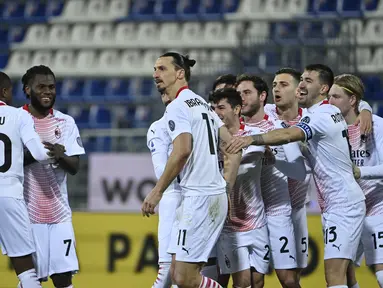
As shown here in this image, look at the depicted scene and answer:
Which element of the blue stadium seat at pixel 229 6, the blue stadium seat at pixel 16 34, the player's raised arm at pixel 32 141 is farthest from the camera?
the blue stadium seat at pixel 16 34

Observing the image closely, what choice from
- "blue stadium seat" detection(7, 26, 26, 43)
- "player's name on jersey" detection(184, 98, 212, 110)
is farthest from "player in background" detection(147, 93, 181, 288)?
"blue stadium seat" detection(7, 26, 26, 43)

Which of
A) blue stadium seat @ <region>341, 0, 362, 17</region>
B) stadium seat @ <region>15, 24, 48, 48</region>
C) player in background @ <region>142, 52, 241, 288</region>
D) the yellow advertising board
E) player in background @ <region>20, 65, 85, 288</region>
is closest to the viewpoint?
player in background @ <region>142, 52, 241, 288</region>

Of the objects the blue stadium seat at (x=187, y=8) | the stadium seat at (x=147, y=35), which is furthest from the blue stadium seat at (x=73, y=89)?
the blue stadium seat at (x=187, y=8)

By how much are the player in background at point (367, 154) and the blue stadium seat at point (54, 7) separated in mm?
12734

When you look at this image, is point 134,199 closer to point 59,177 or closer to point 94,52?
point 59,177

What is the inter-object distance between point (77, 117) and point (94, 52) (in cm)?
182

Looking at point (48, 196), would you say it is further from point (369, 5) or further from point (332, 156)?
point (369, 5)

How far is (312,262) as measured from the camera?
9.94 meters

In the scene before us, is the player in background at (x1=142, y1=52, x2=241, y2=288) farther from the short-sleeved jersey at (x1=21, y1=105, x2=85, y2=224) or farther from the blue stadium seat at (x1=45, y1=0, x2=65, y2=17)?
the blue stadium seat at (x1=45, y1=0, x2=65, y2=17)

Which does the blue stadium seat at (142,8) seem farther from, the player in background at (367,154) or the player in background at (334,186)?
the player in background at (334,186)

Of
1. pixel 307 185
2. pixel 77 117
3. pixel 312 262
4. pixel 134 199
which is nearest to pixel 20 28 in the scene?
pixel 77 117

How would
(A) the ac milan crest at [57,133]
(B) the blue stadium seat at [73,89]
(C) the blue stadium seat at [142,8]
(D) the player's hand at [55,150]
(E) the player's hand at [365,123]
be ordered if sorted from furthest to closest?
(C) the blue stadium seat at [142,8] → (B) the blue stadium seat at [73,89] → (E) the player's hand at [365,123] → (A) the ac milan crest at [57,133] → (D) the player's hand at [55,150]

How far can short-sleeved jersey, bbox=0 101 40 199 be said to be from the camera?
261 inches

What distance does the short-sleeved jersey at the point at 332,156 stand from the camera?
652 cm
